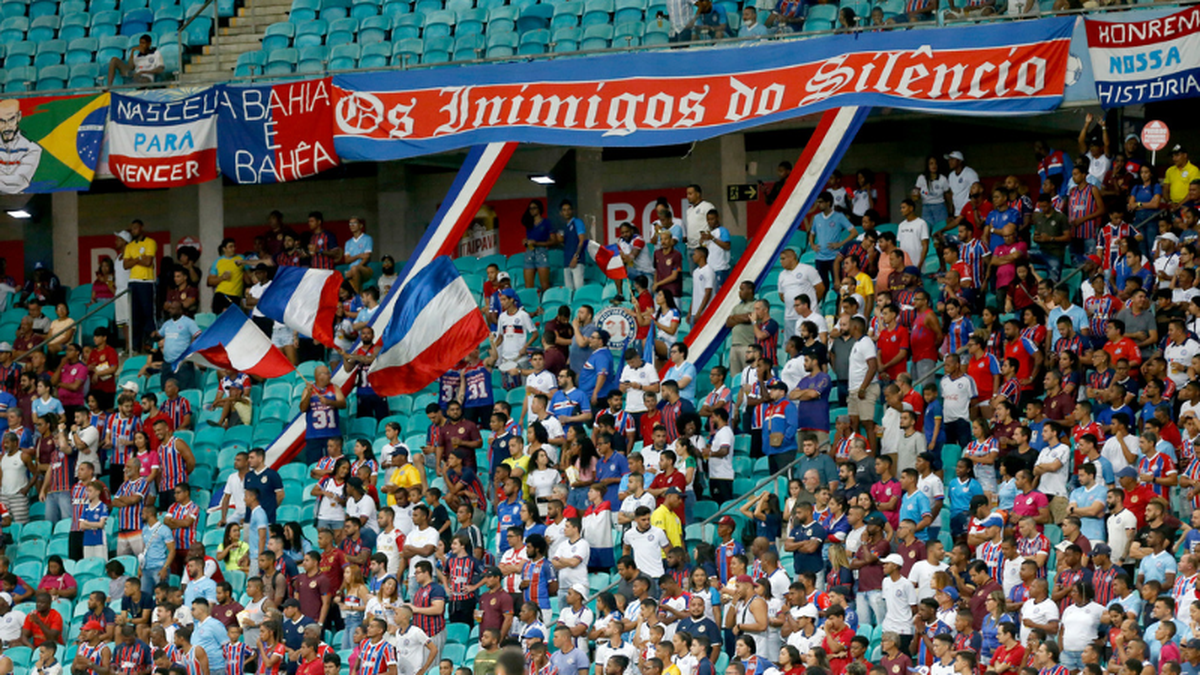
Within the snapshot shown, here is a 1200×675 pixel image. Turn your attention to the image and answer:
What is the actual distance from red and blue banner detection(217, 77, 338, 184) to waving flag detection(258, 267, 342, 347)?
7.63 feet

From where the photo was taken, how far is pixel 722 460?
16734 mm

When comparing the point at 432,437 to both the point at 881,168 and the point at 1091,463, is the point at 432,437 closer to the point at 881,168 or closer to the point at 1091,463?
the point at 1091,463

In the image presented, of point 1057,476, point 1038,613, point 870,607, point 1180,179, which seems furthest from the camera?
point 1180,179

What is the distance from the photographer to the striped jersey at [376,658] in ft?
50.7

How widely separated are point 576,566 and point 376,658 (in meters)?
1.92

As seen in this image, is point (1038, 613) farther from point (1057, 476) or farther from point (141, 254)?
point (141, 254)

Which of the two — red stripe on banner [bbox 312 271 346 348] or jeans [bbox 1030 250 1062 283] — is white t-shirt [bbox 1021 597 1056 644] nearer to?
jeans [bbox 1030 250 1062 283]

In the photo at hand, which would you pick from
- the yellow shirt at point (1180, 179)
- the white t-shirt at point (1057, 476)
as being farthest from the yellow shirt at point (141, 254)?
the yellow shirt at point (1180, 179)

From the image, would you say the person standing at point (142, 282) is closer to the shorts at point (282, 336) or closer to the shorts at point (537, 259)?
the shorts at point (282, 336)

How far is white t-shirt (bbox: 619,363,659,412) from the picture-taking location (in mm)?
17656

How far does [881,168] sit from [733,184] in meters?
2.29

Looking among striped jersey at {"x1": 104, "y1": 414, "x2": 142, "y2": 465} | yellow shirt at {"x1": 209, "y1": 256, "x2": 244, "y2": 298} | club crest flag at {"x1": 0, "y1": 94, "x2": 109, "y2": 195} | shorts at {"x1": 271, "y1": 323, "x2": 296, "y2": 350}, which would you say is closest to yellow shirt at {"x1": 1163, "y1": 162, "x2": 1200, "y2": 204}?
shorts at {"x1": 271, "y1": 323, "x2": 296, "y2": 350}

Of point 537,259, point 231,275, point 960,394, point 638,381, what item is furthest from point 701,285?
point 231,275

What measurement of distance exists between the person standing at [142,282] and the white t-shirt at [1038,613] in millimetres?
12544
